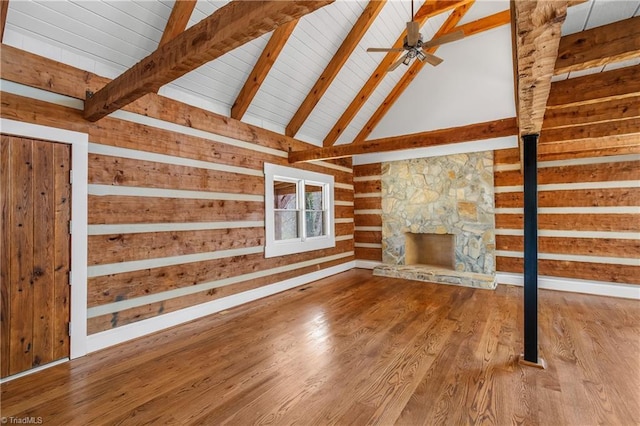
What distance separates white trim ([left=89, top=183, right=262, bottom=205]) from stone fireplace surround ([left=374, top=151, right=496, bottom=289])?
137 inches

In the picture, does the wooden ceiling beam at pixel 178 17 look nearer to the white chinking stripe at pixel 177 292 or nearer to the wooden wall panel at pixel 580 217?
the white chinking stripe at pixel 177 292

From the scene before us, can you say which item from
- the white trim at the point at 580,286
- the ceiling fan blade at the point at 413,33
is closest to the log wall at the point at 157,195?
the ceiling fan blade at the point at 413,33

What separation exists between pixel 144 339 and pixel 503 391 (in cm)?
345

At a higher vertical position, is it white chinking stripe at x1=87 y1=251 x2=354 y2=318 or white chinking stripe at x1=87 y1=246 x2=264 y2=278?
white chinking stripe at x1=87 y1=246 x2=264 y2=278

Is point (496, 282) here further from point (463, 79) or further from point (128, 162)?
point (128, 162)

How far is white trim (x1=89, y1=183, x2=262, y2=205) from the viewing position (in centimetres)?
294

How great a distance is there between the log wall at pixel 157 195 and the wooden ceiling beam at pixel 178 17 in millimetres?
796

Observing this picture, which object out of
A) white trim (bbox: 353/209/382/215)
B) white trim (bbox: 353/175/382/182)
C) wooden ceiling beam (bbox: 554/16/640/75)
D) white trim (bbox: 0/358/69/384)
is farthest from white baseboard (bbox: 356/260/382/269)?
white trim (bbox: 0/358/69/384)

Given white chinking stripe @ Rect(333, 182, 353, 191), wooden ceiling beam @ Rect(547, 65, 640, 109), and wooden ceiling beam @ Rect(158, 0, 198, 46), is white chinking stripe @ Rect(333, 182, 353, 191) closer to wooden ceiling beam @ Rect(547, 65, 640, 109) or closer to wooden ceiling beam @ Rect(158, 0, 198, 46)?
wooden ceiling beam @ Rect(158, 0, 198, 46)

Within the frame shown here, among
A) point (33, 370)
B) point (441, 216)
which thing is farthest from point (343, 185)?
point (33, 370)

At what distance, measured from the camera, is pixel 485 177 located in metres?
5.48

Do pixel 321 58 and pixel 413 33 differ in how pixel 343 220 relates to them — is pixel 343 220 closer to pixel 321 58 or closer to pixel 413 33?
pixel 321 58

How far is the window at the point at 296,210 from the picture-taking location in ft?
15.8

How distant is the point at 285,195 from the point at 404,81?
140 inches
